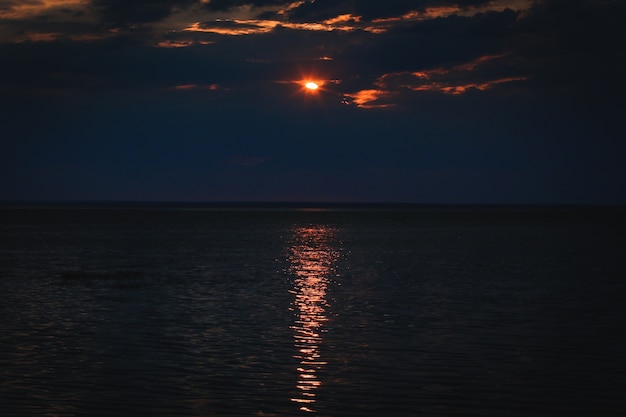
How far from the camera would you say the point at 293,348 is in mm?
23969

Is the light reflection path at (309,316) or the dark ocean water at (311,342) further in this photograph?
the light reflection path at (309,316)

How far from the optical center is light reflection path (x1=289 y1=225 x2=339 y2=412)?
63.1 ft

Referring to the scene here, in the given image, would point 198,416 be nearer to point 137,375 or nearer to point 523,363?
point 137,375

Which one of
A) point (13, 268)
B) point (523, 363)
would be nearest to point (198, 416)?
point (523, 363)

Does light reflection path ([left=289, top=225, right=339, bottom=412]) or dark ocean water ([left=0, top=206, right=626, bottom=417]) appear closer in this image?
dark ocean water ([left=0, top=206, right=626, bottom=417])

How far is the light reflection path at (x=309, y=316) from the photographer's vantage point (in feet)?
63.1

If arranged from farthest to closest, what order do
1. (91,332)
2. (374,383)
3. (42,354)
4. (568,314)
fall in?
(568,314)
(91,332)
(42,354)
(374,383)

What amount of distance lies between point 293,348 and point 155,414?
7675 millimetres

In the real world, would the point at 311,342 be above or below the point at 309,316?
below

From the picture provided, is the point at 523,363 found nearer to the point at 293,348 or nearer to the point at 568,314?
the point at 293,348

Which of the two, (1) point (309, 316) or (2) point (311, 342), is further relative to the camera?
(1) point (309, 316)

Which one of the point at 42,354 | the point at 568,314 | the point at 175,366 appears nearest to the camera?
the point at 175,366

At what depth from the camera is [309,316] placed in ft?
101

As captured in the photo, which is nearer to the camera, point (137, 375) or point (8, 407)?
point (8, 407)
